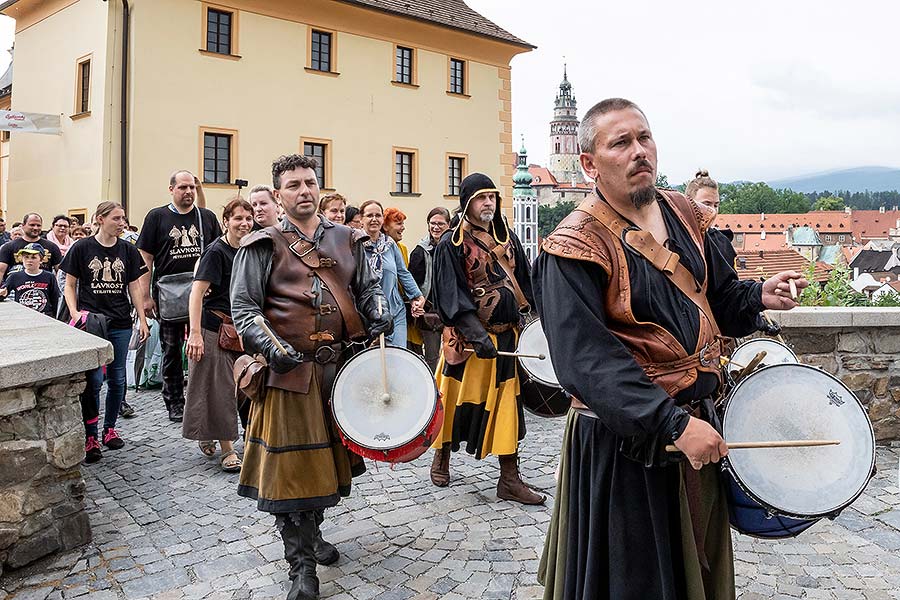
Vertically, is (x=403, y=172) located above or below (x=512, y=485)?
above

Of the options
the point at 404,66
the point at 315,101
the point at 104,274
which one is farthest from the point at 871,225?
the point at 104,274

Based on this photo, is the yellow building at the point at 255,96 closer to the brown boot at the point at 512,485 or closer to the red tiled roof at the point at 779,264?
the red tiled roof at the point at 779,264

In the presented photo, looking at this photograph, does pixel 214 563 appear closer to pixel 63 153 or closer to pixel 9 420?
pixel 9 420

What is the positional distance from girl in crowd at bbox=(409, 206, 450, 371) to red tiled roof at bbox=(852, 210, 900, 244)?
13605cm

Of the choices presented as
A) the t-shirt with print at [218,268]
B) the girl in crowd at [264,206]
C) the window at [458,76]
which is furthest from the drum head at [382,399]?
the window at [458,76]

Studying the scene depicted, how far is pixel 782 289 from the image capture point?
2479 mm

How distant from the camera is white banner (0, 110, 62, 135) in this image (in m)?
20.4

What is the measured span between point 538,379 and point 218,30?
1852 cm

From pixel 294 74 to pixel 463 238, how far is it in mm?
18295

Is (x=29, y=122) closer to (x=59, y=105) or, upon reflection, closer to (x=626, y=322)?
(x=59, y=105)

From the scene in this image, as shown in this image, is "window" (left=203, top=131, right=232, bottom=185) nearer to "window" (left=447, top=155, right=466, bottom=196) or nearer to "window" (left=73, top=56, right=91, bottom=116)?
"window" (left=73, top=56, right=91, bottom=116)

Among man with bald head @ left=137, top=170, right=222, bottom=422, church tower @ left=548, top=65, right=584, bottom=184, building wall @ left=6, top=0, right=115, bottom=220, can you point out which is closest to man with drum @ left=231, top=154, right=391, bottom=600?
man with bald head @ left=137, top=170, right=222, bottom=422

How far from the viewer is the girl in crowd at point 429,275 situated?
7.97m

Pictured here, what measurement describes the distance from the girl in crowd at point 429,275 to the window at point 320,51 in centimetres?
1505
